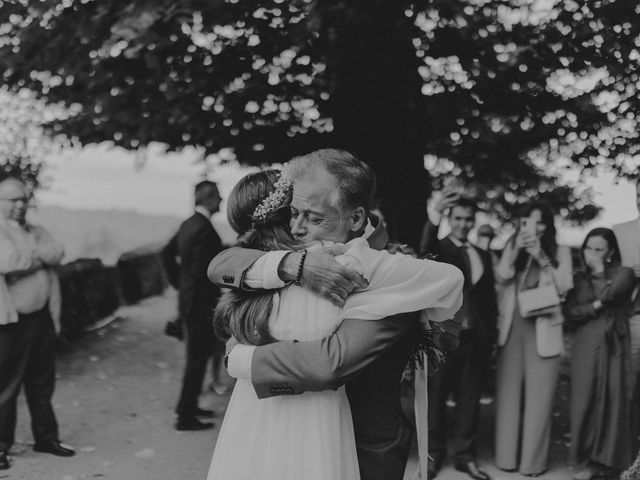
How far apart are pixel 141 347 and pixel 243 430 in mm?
8365

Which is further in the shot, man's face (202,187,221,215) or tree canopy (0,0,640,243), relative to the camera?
man's face (202,187,221,215)

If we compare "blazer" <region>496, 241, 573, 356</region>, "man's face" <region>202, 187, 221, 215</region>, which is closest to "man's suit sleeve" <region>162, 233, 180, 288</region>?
"man's face" <region>202, 187, 221, 215</region>

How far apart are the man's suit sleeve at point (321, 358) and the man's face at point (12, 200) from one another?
4.34 m

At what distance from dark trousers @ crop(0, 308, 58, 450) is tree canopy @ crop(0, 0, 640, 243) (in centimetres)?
218

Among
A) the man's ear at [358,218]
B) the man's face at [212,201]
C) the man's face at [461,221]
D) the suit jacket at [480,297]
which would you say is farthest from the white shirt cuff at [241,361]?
the man's face at [212,201]

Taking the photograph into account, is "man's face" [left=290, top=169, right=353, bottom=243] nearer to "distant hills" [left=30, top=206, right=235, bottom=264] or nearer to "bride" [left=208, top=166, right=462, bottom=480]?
"bride" [left=208, top=166, right=462, bottom=480]

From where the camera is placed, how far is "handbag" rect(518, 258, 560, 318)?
5.94 m

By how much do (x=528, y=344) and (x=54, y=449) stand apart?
387 cm

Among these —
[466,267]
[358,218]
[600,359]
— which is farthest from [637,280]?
[358,218]

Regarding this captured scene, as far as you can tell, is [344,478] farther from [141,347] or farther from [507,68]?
[141,347]

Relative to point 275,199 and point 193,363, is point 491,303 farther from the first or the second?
point 275,199

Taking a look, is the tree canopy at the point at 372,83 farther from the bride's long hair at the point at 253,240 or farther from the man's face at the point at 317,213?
the man's face at the point at 317,213

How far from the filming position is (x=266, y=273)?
237 centimetres

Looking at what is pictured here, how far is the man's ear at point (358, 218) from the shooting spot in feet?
8.31
